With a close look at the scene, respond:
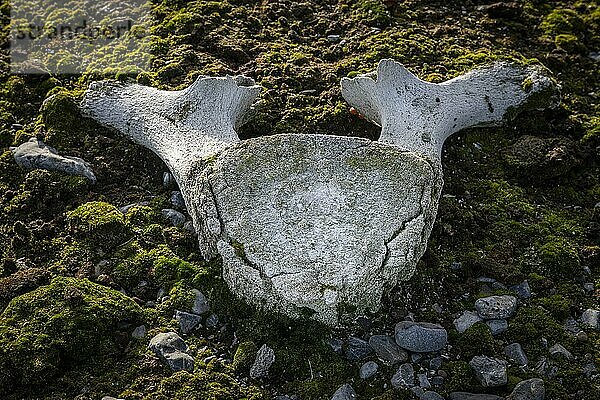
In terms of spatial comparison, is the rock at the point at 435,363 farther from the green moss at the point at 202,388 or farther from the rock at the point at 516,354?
the green moss at the point at 202,388

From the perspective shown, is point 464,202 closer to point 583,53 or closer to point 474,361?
point 474,361

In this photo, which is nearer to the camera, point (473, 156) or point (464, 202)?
point (464, 202)

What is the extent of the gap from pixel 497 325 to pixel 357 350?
97cm

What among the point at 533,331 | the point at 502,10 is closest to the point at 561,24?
the point at 502,10

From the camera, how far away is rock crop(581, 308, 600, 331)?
4801 millimetres

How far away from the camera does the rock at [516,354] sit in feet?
14.8

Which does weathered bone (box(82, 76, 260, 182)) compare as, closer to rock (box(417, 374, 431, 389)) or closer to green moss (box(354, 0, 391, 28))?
green moss (box(354, 0, 391, 28))

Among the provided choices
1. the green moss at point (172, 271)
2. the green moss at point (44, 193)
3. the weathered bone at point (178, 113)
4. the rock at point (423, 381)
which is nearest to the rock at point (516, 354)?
the rock at point (423, 381)

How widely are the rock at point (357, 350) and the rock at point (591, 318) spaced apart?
1498 millimetres

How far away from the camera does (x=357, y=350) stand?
4.47 metres

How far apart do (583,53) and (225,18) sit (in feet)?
12.3

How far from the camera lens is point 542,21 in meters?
8.05

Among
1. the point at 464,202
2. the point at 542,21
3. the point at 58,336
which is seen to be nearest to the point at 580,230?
the point at 464,202

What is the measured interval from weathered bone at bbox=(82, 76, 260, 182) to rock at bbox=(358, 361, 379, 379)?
1.94 m
